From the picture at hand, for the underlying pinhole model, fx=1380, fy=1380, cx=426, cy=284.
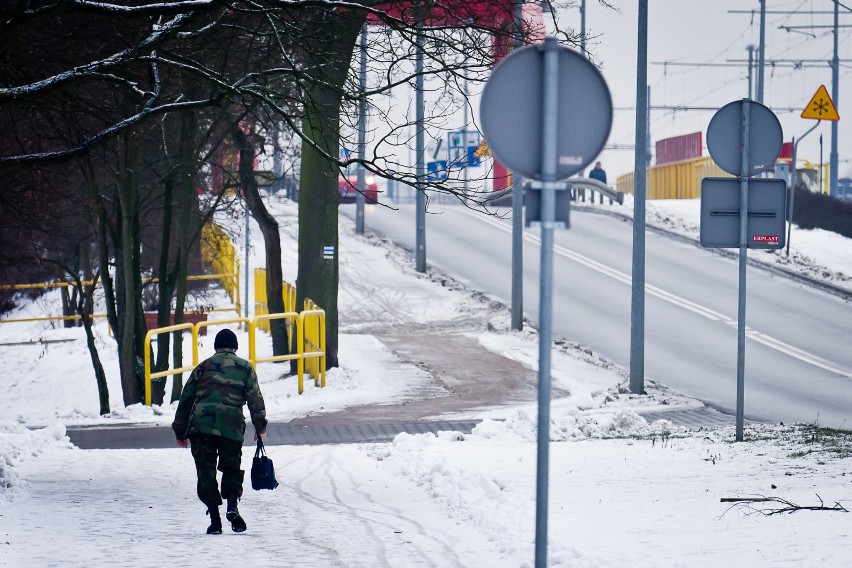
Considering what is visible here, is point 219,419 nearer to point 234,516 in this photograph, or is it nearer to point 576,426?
point 234,516

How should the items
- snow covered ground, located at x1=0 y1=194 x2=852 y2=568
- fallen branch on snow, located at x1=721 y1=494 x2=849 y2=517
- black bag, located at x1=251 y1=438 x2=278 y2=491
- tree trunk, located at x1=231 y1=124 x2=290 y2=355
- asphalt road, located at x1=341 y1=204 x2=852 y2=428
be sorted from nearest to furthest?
1. snow covered ground, located at x1=0 y1=194 x2=852 y2=568
2. fallen branch on snow, located at x1=721 y1=494 x2=849 y2=517
3. black bag, located at x1=251 y1=438 x2=278 y2=491
4. asphalt road, located at x1=341 y1=204 x2=852 y2=428
5. tree trunk, located at x1=231 y1=124 x2=290 y2=355

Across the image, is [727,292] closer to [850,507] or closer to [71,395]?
[71,395]

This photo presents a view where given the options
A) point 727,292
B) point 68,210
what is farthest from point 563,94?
point 727,292

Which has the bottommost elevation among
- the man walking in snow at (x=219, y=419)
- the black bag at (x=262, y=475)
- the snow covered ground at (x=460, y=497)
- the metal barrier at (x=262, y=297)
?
the metal barrier at (x=262, y=297)

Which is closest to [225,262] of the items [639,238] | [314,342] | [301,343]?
[314,342]

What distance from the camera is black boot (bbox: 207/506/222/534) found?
8.98 m

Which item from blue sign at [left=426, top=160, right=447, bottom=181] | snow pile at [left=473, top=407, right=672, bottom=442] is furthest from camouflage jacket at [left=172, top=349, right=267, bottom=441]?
snow pile at [left=473, top=407, right=672, bottom=442]

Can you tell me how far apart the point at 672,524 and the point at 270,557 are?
2.41m

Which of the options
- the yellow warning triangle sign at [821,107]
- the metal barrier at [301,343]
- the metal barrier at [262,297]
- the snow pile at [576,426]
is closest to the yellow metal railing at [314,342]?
the metal barrier at [301,343]

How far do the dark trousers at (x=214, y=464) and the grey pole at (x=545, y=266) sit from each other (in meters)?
3.71

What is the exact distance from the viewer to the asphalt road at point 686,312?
2030 cm

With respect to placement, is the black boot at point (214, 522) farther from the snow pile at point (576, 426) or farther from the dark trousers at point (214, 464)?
the snow pile at point (576, 426)

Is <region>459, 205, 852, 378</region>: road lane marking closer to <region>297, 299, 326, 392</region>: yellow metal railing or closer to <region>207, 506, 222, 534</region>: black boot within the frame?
<region>297, 299, 326, 392</region>: yellow metal railing

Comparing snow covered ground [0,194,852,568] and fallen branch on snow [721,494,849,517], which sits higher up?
fallen branch on snow [721,494,849,517]
